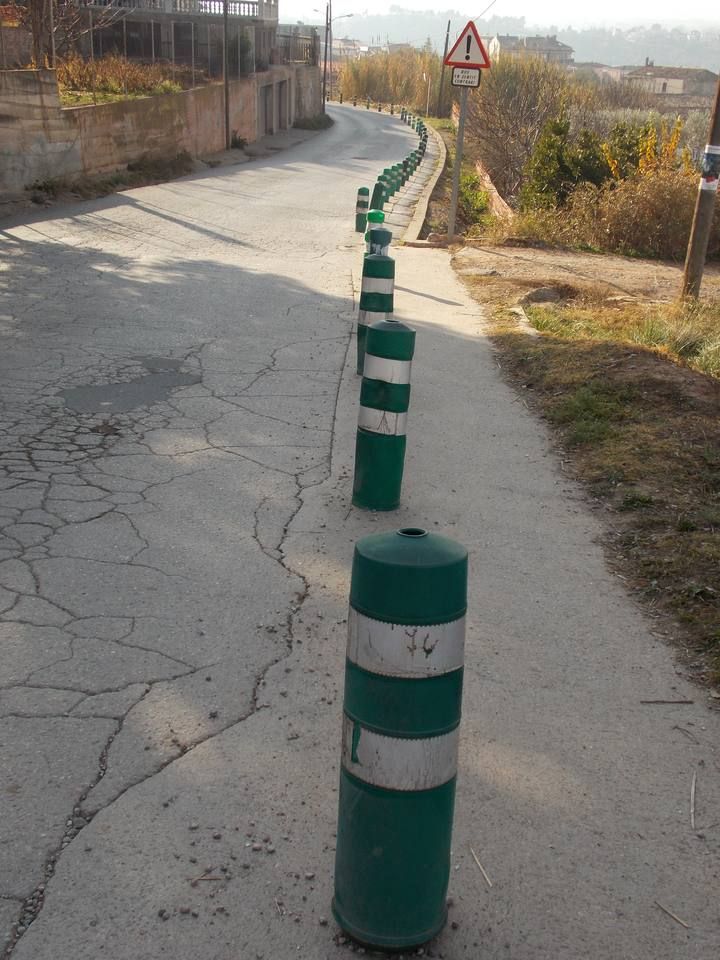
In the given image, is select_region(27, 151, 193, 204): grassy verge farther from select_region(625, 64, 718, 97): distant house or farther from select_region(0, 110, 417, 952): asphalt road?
select_region(625, 64, 718, 97): distant house

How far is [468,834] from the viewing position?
302cm

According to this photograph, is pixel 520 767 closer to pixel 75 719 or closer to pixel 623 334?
pixel 75 719

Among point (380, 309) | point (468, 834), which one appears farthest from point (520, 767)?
point (380, 309)

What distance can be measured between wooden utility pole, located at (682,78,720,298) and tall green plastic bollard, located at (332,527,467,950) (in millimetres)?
9263

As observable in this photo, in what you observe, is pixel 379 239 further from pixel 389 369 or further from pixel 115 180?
pixel 115 180

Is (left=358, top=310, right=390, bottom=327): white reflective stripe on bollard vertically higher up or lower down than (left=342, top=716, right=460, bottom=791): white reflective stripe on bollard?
lower down

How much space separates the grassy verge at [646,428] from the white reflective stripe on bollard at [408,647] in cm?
197

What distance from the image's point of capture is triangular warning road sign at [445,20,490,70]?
47.5ft

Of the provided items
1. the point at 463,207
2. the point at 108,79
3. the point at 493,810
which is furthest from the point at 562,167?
the point at 493,810

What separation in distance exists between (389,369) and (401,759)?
3021 millimetres

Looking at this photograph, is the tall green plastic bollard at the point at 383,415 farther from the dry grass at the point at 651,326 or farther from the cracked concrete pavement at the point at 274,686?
the dry grass at the point at 651,326

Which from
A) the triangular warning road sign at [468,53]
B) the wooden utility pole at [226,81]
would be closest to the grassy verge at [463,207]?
the triangular warning road sign at [468,53]

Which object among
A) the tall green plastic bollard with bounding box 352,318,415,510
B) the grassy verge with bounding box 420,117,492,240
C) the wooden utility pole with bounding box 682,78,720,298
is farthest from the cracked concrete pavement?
the grassy verge with bounding box 420,117,492,240

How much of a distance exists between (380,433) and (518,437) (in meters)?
1.88
